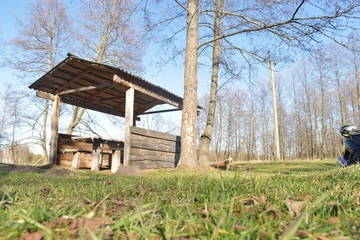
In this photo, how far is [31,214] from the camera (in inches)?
41.3

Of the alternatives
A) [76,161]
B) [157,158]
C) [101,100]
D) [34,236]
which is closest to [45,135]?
[101,100]

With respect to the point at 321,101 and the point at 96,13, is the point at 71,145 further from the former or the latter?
the point at 321,101

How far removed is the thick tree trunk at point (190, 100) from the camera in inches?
333

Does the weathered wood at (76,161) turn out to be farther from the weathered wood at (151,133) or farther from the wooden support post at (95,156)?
the weathered wood at (151,133)

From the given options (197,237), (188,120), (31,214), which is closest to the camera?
(197,237)

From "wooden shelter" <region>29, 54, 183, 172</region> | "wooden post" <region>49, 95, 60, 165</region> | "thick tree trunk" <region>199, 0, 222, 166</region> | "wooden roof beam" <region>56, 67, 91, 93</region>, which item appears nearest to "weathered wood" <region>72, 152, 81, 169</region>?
"wooden shelter" <region>29, 54, 183, 172</region>

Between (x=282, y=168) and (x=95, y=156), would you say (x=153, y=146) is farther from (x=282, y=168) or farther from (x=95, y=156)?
(x=282, y=168)

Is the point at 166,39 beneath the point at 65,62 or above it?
above

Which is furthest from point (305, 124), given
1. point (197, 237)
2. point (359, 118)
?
point (197, 237)

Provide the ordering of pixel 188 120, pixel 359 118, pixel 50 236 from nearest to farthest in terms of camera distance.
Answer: pixel 50 236 < pixel 188 120 < pixel 359 118

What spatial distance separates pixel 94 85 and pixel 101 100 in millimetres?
1980

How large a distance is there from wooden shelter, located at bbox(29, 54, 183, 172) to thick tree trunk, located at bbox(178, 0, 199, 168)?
6.12 ft

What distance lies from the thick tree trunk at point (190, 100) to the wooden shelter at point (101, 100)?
1.87 m

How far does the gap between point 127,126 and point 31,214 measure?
26.8 ft
